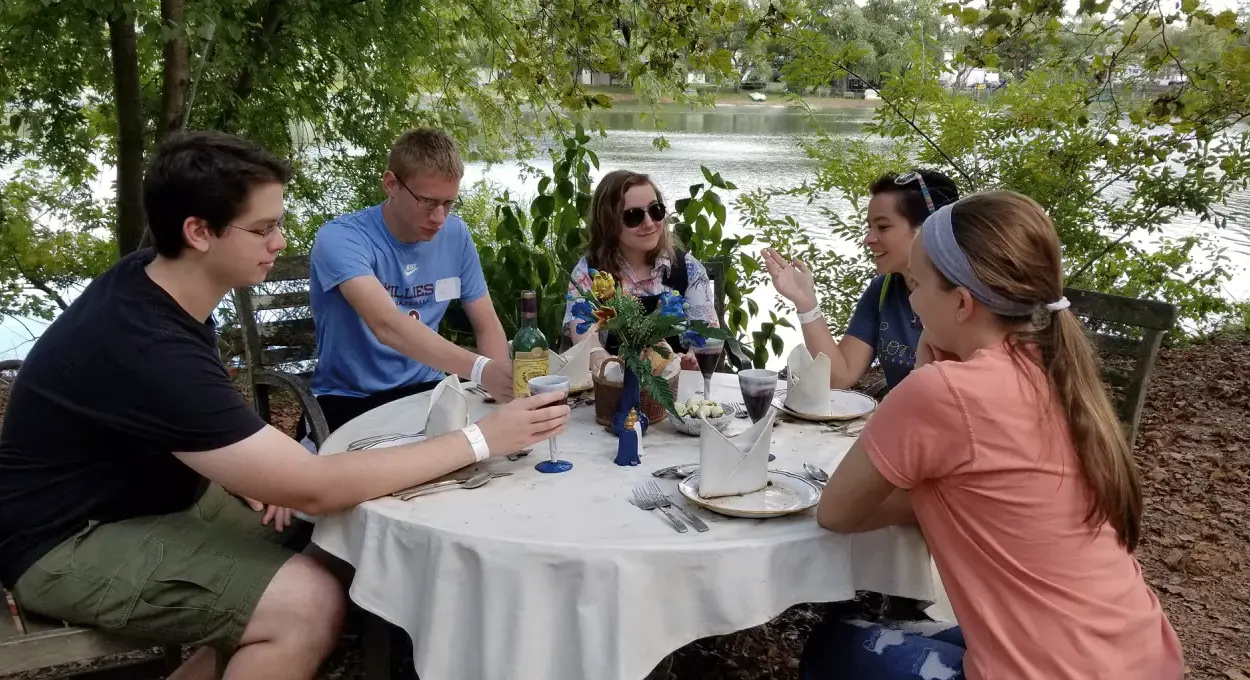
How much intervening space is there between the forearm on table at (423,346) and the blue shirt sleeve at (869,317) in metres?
1.17

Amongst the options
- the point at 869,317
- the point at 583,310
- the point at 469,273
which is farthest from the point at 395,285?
the point at 869,317

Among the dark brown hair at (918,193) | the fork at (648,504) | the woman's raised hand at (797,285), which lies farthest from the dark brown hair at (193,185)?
the dark brown hair at (918,193)

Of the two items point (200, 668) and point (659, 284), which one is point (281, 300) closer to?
point (659, 284)

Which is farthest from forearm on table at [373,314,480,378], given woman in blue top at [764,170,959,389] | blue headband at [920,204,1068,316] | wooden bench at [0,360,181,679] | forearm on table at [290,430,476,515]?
blue headband at [920,204,1068,316]

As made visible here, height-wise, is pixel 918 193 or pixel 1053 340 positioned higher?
pixel 918 193

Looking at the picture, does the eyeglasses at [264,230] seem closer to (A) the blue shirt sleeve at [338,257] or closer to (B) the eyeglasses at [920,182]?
(A) the blue shirt sleeve at [338,257]

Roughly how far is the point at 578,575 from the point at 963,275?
2.63 ft

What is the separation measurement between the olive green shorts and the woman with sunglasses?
1.60m

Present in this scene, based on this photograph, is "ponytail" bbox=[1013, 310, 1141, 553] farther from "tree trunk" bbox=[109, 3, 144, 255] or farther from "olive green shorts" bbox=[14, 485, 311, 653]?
"tree trunk" bbox=[109, 3, 144, 255]

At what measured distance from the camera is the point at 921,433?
1361 millimetres

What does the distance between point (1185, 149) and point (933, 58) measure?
1352 millimetres

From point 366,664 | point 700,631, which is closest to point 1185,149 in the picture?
point 700,631

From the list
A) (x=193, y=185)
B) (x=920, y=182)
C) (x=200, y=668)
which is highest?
(x=920, y=182)

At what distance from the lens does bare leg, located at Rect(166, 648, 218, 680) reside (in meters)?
1.91
